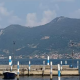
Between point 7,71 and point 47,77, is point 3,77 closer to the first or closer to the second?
point 7,71

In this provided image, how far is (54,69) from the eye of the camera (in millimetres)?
85625

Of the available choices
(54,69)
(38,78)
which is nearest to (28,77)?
(38,78)

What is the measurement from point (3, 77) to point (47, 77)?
8.55 meters

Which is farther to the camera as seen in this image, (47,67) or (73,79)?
(47,67)

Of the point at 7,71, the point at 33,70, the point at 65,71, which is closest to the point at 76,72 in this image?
the point at 65,71

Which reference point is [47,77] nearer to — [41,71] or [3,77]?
[41,71]

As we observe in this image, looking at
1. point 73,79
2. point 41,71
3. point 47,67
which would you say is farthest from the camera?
point 47,67

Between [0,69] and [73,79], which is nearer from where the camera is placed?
[73,79]

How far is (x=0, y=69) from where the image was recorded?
84.5 metres

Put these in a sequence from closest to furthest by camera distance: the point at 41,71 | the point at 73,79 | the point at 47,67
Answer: the point at 73,79, the point at 41,71, the point at 47,67

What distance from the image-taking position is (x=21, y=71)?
82.5 metres

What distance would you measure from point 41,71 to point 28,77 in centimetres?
335

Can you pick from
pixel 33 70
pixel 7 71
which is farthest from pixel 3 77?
pixel 33 70

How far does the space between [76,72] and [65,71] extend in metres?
2.22
